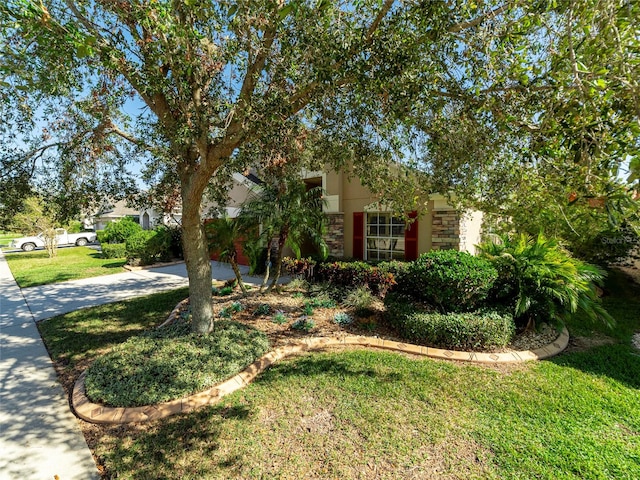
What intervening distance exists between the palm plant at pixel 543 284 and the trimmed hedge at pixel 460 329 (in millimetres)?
482

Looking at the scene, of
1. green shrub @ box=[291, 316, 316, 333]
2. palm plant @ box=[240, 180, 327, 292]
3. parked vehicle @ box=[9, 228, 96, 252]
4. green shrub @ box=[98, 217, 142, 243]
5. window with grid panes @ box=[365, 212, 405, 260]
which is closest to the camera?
green shrub @ box=[291, 316, 316, 333]

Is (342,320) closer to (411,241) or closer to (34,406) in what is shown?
(411,241)

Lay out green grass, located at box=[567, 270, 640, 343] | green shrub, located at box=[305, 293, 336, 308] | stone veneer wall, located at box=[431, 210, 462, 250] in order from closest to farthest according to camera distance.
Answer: green grass, located at box=[567, 270, 640, 343]
green shrub, located at box=[305, 293, 336, 308]
stone veneer wall, located at box=[431, 210, 462, 250]

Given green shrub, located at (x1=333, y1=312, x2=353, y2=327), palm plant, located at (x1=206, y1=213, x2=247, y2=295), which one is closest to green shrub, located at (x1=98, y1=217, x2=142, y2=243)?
palm plant, located at (x1=206, y1=213, x2=247, y2=295)

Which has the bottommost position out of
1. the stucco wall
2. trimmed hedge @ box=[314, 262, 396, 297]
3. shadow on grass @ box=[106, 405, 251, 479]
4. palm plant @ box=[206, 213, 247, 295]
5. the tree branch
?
shadow on grass @ box=[106, 405, 251, 479]

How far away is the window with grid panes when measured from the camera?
1065 cm

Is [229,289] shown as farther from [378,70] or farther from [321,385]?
[378,70]

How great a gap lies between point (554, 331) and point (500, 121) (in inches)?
189

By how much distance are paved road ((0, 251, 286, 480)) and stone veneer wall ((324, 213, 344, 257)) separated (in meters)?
7.37

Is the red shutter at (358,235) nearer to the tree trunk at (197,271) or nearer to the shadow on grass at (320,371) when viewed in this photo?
the shadow on grass at (320,371)

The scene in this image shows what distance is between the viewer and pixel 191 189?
479 cm

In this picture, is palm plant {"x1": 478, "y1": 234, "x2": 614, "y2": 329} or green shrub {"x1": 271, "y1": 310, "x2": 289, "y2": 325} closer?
palm plant {"x1": 478, "y1": 234, "x2": 614, "y2": 329}

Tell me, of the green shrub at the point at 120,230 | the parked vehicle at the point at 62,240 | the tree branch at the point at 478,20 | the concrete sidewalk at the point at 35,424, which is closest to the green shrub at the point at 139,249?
the green shrub at the point at 120,230

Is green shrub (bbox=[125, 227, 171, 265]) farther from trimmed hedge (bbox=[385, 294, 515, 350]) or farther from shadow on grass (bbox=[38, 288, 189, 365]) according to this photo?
trimmed hedge (bbox=[385, 294, 515, 350])
